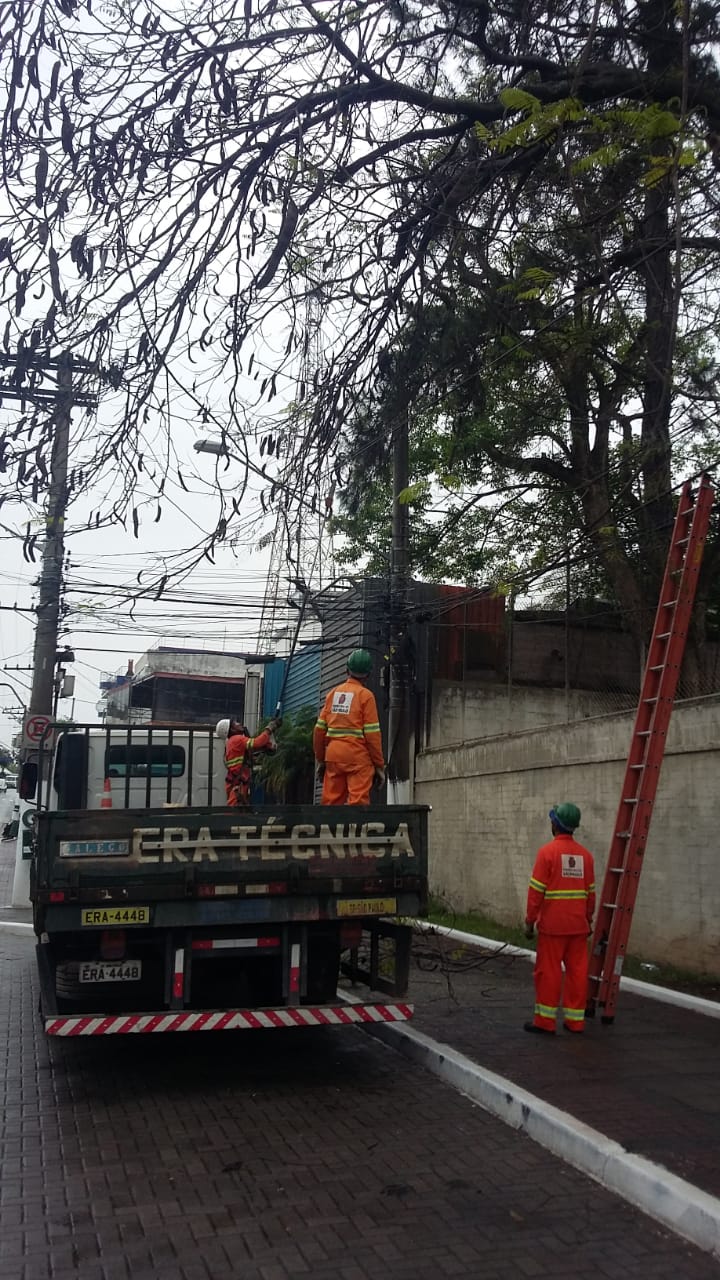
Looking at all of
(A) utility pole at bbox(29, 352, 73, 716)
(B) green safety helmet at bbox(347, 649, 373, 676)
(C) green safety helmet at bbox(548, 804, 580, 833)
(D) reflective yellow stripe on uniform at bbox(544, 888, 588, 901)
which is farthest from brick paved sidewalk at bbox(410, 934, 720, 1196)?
(A) utility pole at bbox(29, 352, 73, 716)

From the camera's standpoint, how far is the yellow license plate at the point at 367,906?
6.98 metres

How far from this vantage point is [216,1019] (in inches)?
Answer: 266

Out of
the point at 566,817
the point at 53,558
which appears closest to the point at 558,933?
the point at 566,817

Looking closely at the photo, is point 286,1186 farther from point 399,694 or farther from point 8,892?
point 8,892

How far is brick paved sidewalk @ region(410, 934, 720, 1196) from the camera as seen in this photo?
555 cm

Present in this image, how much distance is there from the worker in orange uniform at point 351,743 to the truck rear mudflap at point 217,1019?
5.43 feet

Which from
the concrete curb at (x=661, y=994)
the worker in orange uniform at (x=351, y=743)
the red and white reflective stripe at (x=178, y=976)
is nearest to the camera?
the red and white reflective stripe at (x=178, y=976)

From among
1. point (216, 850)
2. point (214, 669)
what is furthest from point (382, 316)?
point (214, 669)

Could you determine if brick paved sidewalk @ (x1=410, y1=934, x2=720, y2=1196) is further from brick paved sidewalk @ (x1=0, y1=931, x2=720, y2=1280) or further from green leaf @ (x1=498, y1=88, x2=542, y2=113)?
green leaf @ (x1=498, y1=88, x2=542, y2=113)

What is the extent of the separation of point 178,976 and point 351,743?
230cm

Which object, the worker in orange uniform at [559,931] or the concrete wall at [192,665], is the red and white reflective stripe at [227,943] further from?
the concrete wall at [192,665]

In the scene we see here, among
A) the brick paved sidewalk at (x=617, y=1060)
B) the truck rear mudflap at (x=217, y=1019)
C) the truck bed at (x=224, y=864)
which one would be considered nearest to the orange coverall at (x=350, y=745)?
the truck bed at (x=224, y=864)

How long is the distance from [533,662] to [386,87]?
14.3 m

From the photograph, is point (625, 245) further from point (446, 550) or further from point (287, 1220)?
point (446, 550)
